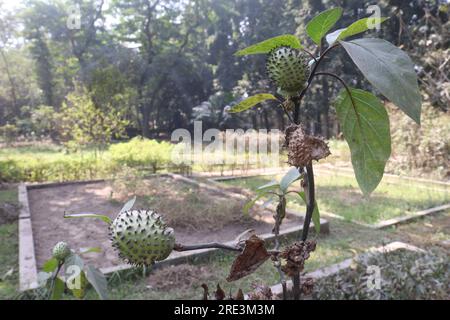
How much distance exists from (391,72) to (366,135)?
11 cm

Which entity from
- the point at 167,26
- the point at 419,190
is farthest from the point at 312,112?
the point at 419,190

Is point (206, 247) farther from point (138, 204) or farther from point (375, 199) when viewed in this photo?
point (375, 199)

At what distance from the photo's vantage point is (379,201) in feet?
20.3

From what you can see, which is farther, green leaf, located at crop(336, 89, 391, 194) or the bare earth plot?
the bare earth plot

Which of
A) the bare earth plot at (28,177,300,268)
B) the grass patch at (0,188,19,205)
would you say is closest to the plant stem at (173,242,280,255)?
the bare earth plot at (28,177,300,268)

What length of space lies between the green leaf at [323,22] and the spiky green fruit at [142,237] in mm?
340

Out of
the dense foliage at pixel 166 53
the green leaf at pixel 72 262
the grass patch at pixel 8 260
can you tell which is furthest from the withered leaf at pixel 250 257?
the dense foliage at pixel 166 53

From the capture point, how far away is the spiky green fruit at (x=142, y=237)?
47 centimetres

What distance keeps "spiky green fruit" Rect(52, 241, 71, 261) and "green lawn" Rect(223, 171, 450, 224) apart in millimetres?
4943

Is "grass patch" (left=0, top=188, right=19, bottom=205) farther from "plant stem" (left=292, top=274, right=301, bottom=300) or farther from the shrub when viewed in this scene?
the shrub

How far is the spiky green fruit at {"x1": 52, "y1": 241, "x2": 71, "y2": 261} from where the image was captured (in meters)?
0.66

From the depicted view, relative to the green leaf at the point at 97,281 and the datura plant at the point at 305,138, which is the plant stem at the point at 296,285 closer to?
the datura plant at the point at 305,138

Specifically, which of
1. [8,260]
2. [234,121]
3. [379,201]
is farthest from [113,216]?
[234,121]
